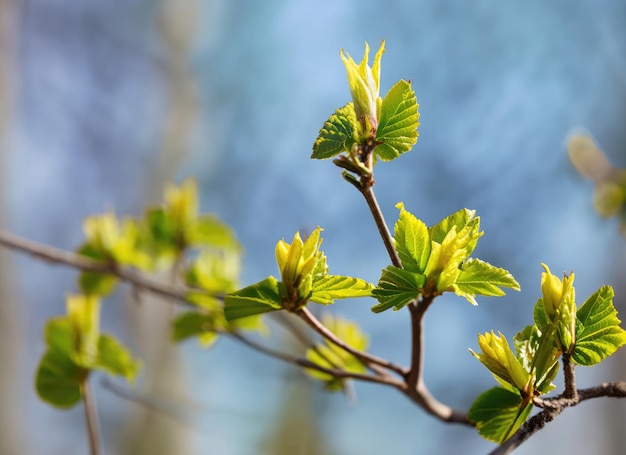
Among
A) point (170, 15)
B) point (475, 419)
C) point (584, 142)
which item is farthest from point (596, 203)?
point (170, 15)

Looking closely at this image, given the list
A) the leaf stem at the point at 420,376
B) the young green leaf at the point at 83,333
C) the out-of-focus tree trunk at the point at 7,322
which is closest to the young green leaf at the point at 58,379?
the young green leaf at the point at 83,333

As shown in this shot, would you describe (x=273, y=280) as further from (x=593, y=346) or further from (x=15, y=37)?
(x=15, y=37)

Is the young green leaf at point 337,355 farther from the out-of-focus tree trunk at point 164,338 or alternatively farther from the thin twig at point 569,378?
the out-of-focus tree trunk at point 164,338

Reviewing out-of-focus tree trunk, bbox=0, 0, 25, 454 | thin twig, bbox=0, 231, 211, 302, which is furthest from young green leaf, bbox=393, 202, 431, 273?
out-of-focus tree trunk, bbox=0, 0, 25, 454

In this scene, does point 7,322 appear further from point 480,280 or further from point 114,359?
point 480,280

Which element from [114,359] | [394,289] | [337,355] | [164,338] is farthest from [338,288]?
[164,338]

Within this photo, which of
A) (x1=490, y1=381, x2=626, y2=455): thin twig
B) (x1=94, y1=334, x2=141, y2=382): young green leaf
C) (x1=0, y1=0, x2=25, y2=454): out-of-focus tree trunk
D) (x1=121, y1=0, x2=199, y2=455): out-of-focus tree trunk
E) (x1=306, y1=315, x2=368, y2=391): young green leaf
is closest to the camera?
(x1=490, y1=381, x2=626, y2=455): thin twig

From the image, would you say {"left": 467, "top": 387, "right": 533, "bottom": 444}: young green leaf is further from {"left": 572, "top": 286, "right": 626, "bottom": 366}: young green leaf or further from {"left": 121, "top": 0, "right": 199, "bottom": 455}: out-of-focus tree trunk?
{"left": 121, "top": 0, "right": 199, "bottom": 455}: out-of-focus tree trunk
